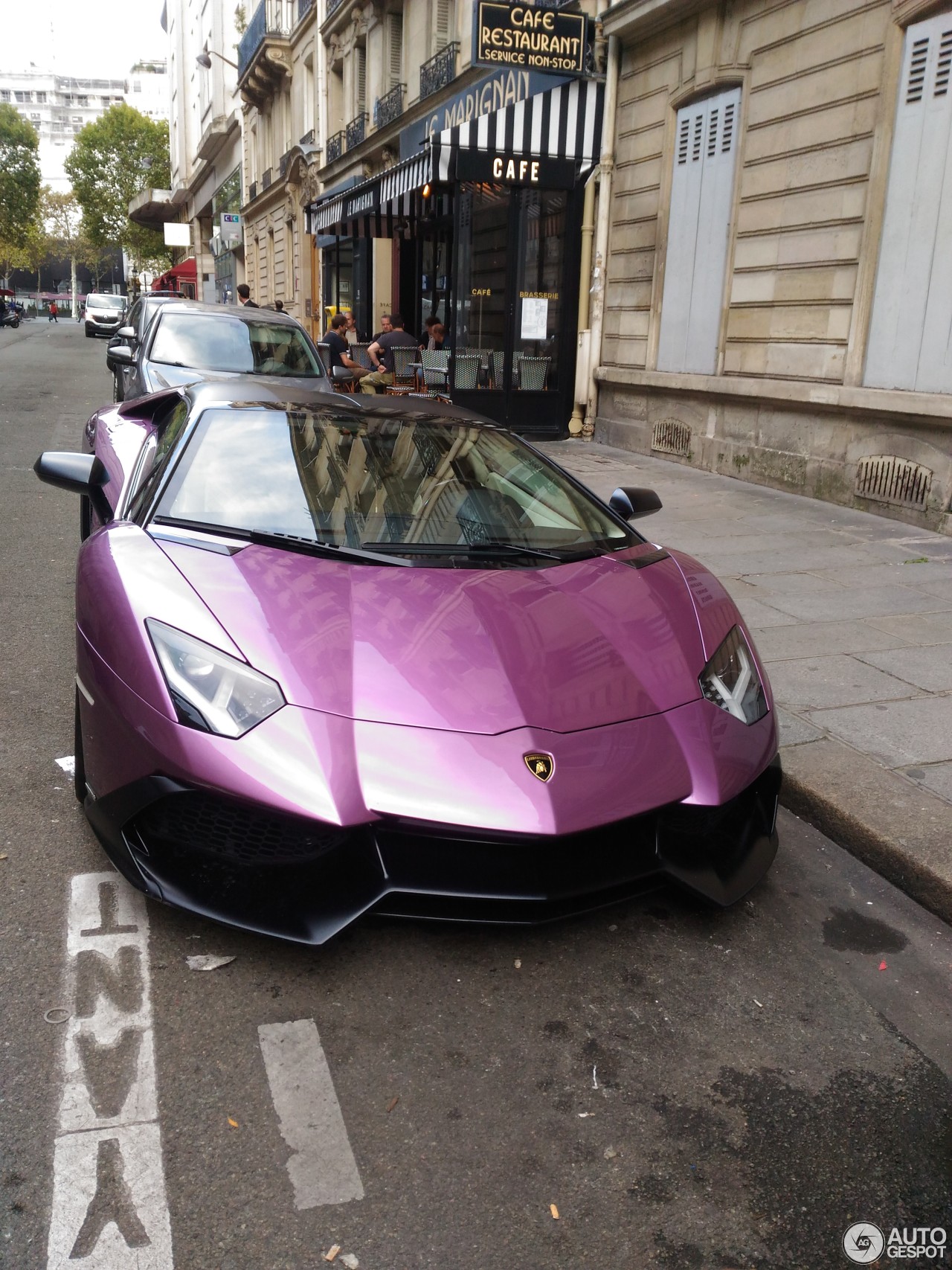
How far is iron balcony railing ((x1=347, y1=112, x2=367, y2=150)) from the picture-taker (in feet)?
78.7

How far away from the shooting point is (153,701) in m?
2.62

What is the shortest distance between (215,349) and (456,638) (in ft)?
23.2

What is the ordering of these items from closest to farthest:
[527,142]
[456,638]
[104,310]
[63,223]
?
1. [456,638]
2. [527,142]
3. [104,310]
4. [63,223]

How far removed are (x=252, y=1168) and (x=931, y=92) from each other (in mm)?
9088

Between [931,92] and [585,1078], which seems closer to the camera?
[585,1078]

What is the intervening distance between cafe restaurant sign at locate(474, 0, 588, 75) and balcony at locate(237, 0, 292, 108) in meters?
22.7

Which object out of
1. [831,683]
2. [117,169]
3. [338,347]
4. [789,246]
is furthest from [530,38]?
[117,169]

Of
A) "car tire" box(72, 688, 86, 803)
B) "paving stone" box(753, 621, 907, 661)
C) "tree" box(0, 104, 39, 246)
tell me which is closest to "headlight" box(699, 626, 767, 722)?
"car tire" box(72, 688, 86, 803)

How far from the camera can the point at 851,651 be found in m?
5.33

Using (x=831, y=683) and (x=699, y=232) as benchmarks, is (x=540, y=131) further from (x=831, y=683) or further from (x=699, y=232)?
(x=831, y=683)

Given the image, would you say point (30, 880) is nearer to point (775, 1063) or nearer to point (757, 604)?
point (775, 1063)

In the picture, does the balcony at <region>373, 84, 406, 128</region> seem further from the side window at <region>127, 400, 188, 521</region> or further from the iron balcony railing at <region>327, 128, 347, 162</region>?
the side window at <region>127, 400, 188, 521</region>

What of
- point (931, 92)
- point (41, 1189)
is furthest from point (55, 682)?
point (931, 92)

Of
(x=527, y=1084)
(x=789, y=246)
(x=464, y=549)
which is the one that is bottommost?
(x=527, y=1084)
